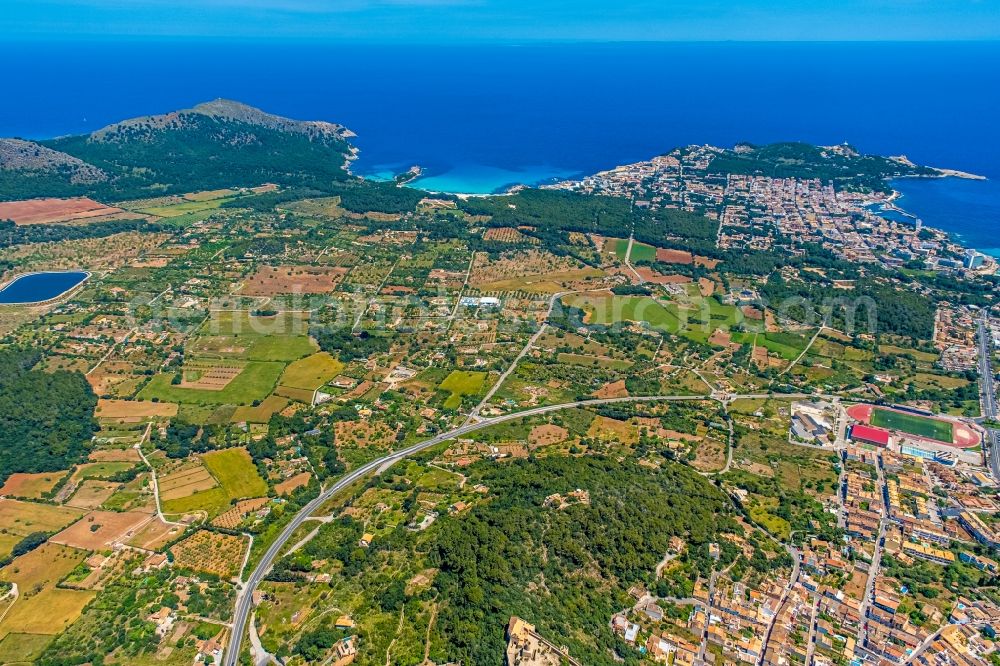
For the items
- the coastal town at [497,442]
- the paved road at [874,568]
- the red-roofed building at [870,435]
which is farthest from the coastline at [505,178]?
the paved road at [874,568]

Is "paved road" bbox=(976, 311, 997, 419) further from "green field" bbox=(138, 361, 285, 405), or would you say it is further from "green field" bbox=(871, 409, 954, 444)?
"green field" bbox=(138, 361, 285, 405)

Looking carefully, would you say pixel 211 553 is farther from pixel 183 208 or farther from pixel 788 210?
pixel 788 210

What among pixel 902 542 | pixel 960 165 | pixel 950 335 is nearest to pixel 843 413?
pixel 902 542

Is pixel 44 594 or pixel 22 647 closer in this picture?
pixel 22 647

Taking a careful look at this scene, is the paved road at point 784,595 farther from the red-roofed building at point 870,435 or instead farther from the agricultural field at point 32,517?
the agricultural field at point 32,517

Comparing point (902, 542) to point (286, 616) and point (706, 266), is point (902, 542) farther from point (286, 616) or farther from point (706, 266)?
point (706, 266)

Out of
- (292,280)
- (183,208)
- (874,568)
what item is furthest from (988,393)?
(183,208)
